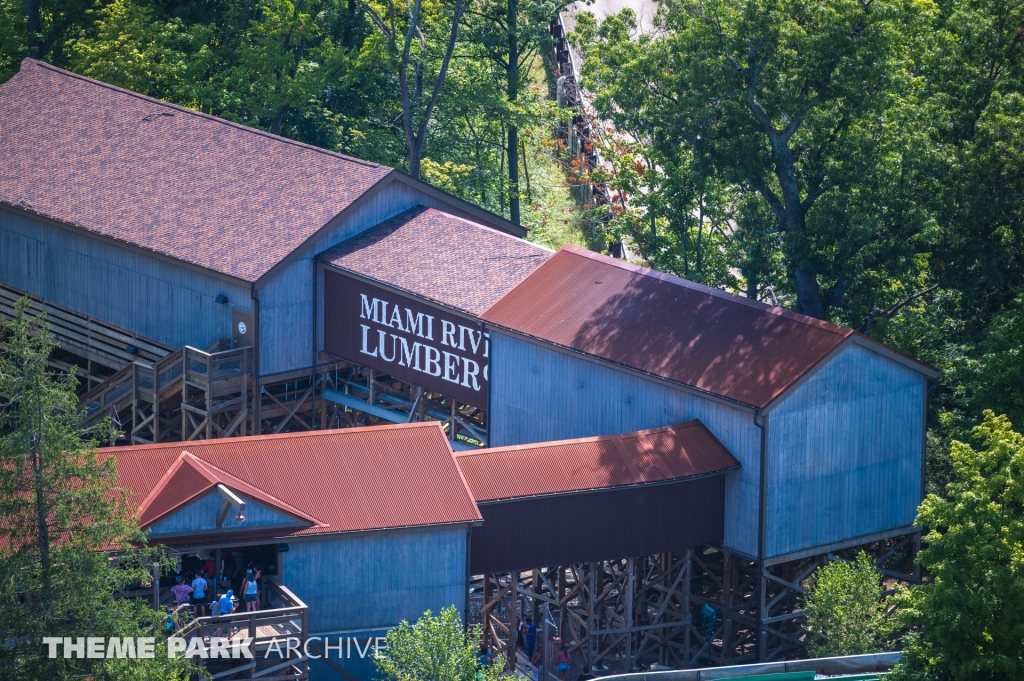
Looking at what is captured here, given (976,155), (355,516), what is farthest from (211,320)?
(976,155)

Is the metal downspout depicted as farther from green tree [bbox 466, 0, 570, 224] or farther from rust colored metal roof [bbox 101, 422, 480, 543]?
green tree [bbox 466, 0, 570, 224]

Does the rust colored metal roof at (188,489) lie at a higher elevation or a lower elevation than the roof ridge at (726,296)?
lower

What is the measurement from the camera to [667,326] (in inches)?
1756

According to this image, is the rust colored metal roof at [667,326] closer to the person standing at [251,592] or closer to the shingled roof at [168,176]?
the shingled roof at [168,176]

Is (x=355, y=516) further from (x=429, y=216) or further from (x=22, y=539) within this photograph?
(x=429, y=216)

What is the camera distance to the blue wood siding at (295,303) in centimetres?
4966

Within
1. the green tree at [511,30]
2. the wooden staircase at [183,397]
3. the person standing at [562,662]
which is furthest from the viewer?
the green tree at [511,30]

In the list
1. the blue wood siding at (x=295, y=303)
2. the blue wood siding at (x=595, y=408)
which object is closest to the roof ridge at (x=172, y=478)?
the blue wood siding at (x=595, y=408)

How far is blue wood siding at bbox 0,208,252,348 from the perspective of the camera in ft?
166

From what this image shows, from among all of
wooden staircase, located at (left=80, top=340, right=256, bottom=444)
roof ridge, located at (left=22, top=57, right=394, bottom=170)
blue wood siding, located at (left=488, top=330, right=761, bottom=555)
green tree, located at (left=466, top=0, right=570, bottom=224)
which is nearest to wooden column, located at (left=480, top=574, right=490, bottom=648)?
blue wood siding, located at (left=488, top=330, right=761, bottom=555)

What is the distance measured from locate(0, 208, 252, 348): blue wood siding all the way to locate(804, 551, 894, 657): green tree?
63.8 feet

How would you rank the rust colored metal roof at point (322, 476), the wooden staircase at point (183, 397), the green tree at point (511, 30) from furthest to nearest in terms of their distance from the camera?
the green tree at point (511, 30) < the wooden staircase at point (183, 397) < the rust colored metal roof at point (322, 476)

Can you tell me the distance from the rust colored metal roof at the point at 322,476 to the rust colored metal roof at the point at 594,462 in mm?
1306

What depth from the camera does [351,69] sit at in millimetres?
69062
